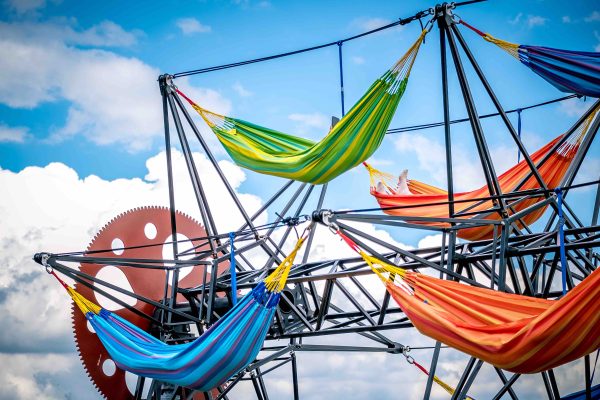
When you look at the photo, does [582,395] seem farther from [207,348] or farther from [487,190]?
[207,348]

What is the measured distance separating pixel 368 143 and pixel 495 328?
8.82ft

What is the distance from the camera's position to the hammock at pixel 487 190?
379 inches

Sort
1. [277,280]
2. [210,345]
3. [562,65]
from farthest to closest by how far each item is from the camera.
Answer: [210,345] < [277,280] < [562,65]

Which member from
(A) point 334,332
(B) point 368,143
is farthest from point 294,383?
(B) point 368,143

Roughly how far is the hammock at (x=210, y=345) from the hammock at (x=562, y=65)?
3.07 m

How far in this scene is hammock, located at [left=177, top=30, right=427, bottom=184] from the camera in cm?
852

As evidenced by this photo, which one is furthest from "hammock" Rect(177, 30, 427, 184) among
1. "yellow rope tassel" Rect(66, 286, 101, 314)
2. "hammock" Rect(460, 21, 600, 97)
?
"yellow rope tassel" Rect(66, 286, 101, 314)

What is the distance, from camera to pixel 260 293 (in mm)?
8320

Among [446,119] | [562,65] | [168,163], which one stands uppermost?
[168,163]

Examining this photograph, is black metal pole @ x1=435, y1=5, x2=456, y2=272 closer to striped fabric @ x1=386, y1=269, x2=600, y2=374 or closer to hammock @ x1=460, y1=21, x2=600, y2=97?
hammock @ x1=460, y1=21, x2=600, y2=97

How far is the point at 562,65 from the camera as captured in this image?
26.5ft

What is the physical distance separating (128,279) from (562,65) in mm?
6623

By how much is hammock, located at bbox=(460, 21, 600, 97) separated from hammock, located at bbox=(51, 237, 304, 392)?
3071 mm

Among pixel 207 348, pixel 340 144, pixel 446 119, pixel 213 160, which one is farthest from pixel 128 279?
pixel 446 119
